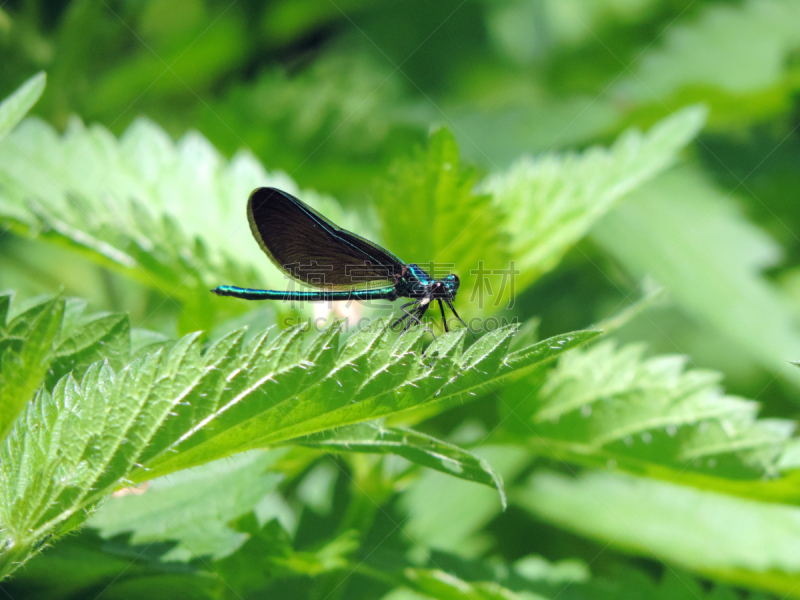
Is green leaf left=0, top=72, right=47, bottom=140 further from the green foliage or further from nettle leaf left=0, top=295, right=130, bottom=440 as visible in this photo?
the green foliage

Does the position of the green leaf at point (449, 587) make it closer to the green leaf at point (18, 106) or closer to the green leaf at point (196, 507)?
the green leaf at point (196, 507)

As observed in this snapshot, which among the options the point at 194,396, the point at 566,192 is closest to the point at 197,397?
the point at 194,396

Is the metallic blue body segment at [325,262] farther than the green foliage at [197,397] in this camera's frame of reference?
Yes

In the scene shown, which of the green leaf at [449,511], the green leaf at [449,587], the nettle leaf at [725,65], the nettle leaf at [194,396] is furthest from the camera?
the nettle leaf at [725,65]

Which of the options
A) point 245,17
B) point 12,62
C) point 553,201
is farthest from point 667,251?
point 12,62

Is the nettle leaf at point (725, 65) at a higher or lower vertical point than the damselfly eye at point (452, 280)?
higher

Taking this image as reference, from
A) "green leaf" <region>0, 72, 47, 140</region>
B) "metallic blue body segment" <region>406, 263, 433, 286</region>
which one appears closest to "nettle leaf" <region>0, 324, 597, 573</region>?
"green leaf" <region>0, 72, 47, 140</region>

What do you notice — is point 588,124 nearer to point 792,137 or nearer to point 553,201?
point 792,137

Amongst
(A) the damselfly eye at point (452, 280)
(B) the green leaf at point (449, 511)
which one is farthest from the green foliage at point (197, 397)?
(B) the green leaf at point (449, 511)
